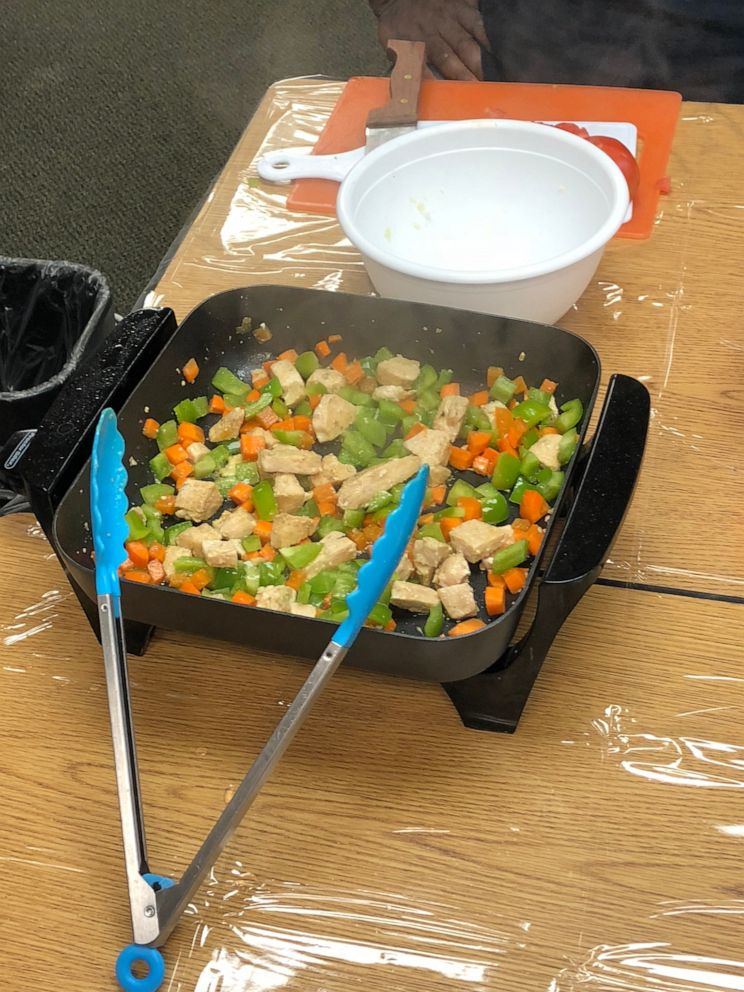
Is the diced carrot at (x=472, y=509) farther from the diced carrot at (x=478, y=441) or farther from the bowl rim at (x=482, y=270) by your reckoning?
the bowl rim at (x=482, y=270)

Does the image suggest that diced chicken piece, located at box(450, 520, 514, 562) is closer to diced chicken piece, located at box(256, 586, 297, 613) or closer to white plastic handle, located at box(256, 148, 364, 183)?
diced chicken piece, located at box(256, 586, 297, 613)

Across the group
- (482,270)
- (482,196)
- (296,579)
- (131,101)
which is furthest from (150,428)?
(131,101)

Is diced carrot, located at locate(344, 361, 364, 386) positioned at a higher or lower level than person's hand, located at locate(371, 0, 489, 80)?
lower

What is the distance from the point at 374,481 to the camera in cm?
100

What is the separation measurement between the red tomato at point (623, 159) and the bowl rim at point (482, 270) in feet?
0.45

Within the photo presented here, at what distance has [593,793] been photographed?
83cm

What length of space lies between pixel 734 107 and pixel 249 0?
259 centimetres

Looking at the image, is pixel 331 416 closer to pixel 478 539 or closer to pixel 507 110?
pixel 478 539

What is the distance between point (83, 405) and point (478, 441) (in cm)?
42

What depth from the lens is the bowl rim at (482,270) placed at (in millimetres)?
1113

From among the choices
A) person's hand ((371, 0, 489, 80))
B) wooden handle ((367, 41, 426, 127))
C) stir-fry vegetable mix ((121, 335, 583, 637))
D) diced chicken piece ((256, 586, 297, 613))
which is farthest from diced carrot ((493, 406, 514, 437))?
person's hand ((371, 0, 489, 80))

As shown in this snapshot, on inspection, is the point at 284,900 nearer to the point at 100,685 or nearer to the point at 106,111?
the point at 100,685

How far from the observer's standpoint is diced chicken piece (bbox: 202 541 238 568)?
0.92 meters

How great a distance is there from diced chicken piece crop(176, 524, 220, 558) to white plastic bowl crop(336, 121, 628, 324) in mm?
418
